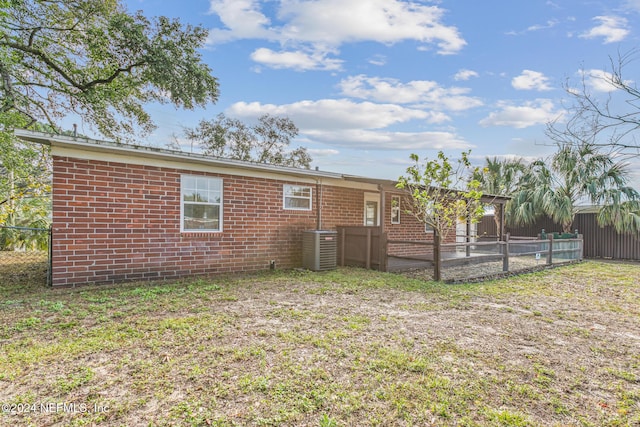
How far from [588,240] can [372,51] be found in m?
12.6

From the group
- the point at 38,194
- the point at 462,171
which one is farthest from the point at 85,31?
the point at 462,171

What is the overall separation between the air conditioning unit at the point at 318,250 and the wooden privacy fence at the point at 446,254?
0.99 m

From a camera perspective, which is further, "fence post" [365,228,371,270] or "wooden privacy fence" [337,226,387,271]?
"fence post" [365,228,371,270]

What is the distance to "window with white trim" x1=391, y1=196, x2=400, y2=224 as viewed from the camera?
11.8 meters

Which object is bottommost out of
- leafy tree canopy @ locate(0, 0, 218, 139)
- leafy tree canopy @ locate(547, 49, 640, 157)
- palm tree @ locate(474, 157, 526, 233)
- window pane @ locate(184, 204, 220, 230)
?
window pane @ locate(184, 204, 220, 230)

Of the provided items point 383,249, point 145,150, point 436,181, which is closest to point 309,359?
point 145,150

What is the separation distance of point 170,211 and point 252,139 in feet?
53.1

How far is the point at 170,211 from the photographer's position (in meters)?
7.32

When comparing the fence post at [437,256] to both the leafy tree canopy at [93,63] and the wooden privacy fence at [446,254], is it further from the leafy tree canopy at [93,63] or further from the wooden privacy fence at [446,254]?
the leafy tree canopy at [93,63]

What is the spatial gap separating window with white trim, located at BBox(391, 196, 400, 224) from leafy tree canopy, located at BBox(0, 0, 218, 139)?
282 inches

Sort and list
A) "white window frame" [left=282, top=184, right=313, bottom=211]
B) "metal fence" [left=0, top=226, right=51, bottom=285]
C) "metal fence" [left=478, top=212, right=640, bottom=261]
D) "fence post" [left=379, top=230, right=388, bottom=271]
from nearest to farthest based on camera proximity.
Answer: "metal fence" [left=0, top=226, right=51, bottom=285] < "fence post" [left=379, top=230, right=388, bottom=271] < "white window frame" [left=282, top=184, right=313, bottom=211] < "metal fence" [left=478, top=212, right=640, bottom=261]

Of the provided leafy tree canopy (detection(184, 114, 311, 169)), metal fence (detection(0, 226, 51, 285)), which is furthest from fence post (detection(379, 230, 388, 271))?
leafy tree canopy (detection(184, 114, 311, 169))

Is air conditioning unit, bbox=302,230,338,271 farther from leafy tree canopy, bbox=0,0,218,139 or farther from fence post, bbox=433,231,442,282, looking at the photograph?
leafy tree canopy, bbox=0,0,218,139

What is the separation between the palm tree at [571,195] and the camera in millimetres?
13184
